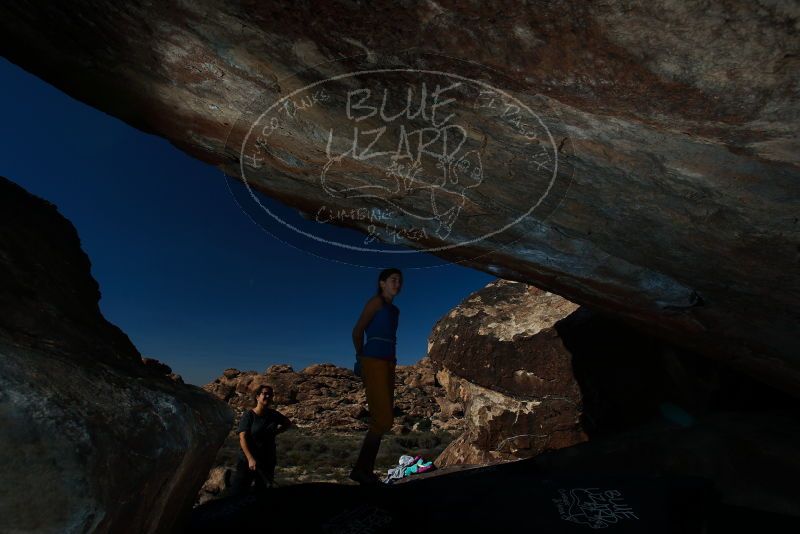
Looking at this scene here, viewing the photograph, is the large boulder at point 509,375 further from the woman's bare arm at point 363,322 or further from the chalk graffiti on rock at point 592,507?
the woman's bare arm at point 363,322

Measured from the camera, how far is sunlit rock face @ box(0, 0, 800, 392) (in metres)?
2.02

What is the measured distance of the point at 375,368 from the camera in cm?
396

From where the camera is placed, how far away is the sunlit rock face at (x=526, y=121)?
2023 millimetres

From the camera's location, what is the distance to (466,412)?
9.24 m

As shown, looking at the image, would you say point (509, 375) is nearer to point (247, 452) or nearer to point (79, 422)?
point (247, 452)

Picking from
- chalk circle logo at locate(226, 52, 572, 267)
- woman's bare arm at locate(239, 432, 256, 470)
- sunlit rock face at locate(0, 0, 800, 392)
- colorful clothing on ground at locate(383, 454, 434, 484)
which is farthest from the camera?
colorful clothing on ground at locate(383, 454, 434, 484)

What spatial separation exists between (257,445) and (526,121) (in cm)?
464

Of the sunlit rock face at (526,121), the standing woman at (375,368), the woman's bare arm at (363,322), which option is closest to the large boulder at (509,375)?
the sunlit rock face at (526,121)

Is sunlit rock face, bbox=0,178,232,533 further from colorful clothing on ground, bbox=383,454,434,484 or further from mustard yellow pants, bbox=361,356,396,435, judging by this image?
colorful clothing on ground, bbox=383,454,434,484

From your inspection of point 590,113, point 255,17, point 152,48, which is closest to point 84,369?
point 255,17

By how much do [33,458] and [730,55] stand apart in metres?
3.02

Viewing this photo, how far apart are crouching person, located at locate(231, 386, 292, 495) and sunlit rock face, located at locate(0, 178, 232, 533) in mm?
2284

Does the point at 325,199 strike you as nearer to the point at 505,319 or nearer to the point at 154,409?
the point at 154,409

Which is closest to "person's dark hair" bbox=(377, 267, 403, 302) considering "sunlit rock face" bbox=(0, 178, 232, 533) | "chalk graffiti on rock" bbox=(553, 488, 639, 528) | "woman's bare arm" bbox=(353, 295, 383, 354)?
"woman's bare arm" bbox=(353, 295, 383, 354)
